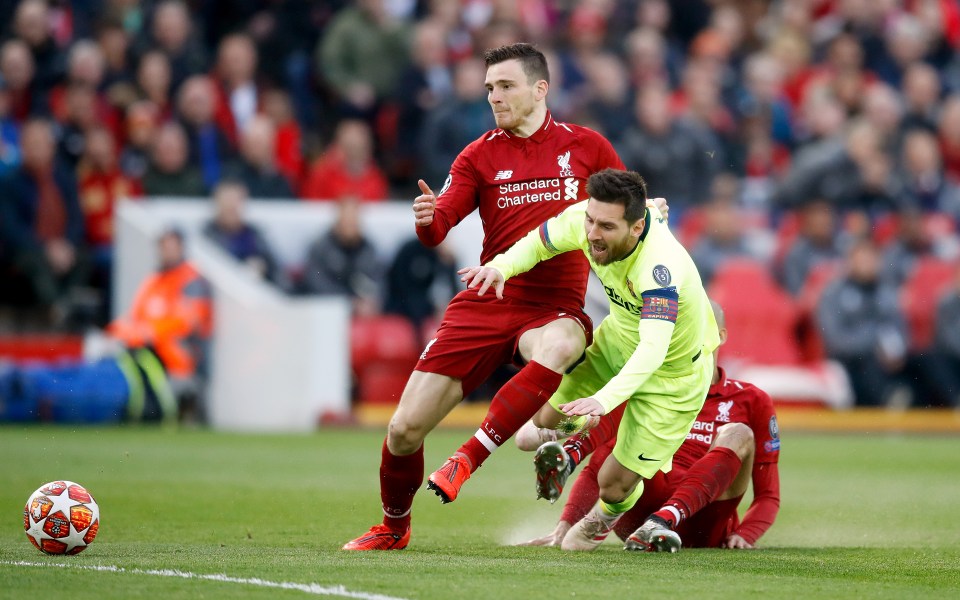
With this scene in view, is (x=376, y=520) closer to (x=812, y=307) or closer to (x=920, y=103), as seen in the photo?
(x=812, y=307)

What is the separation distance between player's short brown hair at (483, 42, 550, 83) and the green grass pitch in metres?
2.50

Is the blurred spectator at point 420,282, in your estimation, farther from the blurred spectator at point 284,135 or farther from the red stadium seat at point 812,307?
the red stadium seat at point 812,307

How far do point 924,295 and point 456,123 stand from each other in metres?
5.91

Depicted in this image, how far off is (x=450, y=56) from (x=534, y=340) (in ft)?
36.3

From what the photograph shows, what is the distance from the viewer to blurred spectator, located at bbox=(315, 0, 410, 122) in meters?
18.0

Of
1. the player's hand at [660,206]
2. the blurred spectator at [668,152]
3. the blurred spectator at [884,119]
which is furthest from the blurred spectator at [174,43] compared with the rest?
the player's hand at [660,206]

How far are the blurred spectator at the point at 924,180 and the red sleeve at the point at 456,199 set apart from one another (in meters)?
11.4

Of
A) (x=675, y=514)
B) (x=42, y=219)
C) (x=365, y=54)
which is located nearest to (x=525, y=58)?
(x=675, y=514)

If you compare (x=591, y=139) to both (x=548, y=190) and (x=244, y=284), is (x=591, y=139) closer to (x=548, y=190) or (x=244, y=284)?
(x=548, y=190)

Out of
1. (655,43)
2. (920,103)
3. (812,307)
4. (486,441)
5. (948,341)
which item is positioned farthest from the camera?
(920,103)

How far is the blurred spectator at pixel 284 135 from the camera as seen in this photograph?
17.4 m

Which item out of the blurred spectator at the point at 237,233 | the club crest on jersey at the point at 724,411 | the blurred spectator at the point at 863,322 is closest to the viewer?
the club crest on jersey at the point at 724,411

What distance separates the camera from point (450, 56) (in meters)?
18.3

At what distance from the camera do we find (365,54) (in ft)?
59.1
